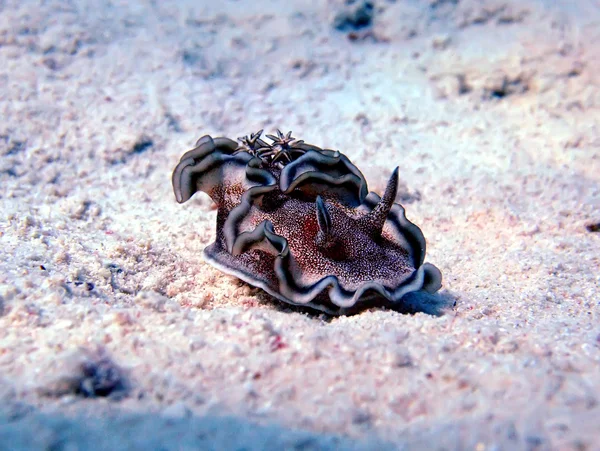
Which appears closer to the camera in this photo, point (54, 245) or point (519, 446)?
point (519, 446)

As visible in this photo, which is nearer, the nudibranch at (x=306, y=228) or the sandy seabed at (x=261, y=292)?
the sandy seabed at (x=261, y=292)

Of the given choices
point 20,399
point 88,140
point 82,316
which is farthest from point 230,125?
point 20,399

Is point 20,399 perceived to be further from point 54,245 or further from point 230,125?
point 230,125

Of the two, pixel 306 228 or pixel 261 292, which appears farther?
pixel 261 292

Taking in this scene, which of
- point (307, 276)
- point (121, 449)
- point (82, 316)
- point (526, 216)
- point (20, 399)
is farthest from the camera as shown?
point (526, 216)

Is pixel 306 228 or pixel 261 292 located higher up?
pixel 306 228

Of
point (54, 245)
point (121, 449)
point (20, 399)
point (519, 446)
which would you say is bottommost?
point (519, 446)
